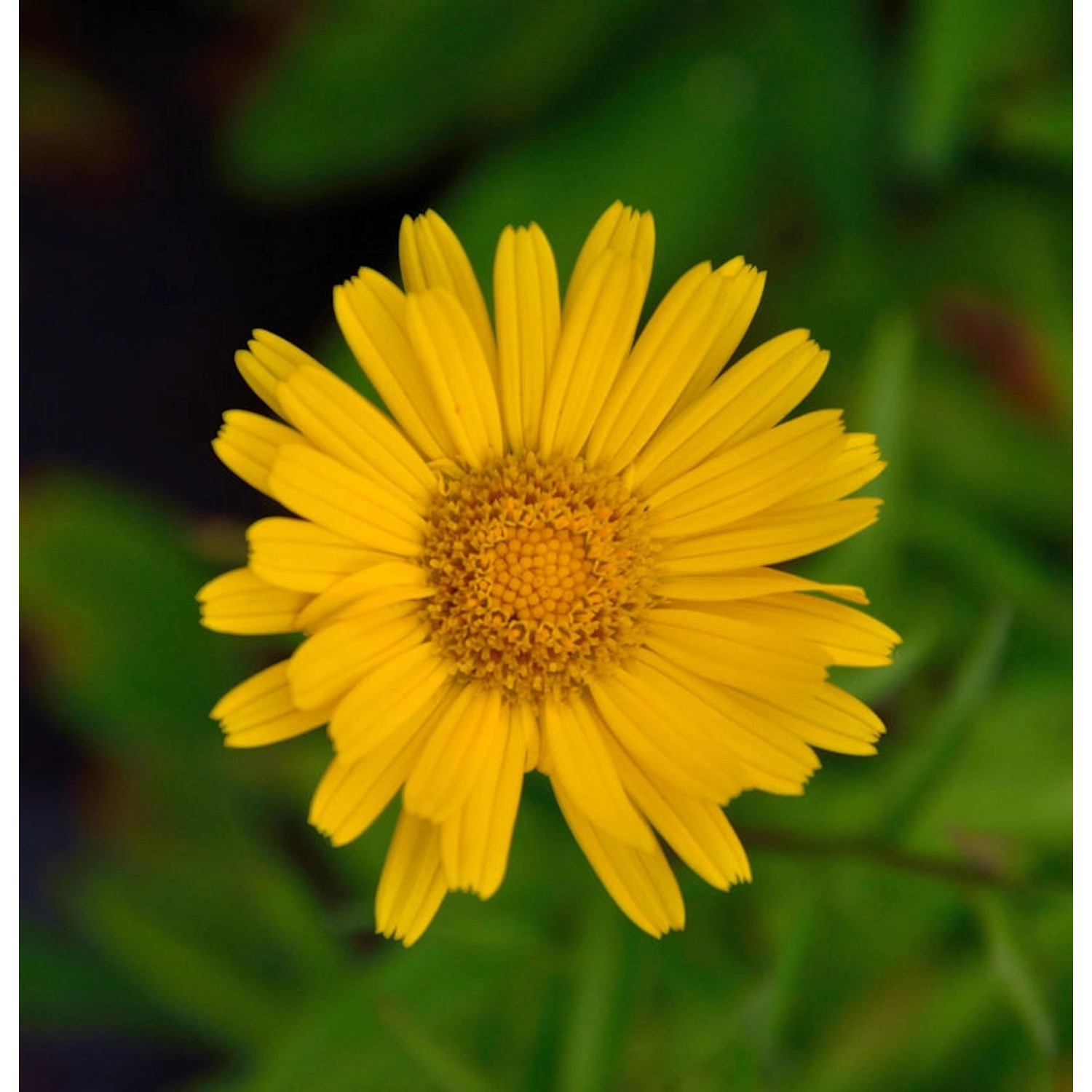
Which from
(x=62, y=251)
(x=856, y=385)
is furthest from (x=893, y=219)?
(x=62, y=251)

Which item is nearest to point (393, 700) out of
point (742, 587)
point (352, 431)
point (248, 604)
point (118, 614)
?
point (248, 604)

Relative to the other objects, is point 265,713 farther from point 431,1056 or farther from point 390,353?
point 431,1056

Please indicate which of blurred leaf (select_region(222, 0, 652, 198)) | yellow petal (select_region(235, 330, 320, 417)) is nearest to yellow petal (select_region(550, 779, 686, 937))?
A: yellow petal (select_region(235, 330, 320, 417))

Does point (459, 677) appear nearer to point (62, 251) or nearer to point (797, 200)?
point (797, 200)

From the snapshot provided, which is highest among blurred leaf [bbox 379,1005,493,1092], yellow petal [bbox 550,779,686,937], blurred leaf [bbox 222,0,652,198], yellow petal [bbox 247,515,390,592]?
blurred leaf [bbox 222,0,652,198]

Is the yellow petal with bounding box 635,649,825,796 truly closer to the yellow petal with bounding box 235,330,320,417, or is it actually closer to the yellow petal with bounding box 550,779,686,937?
the yellow petal with bounding box 550,779,686,937
